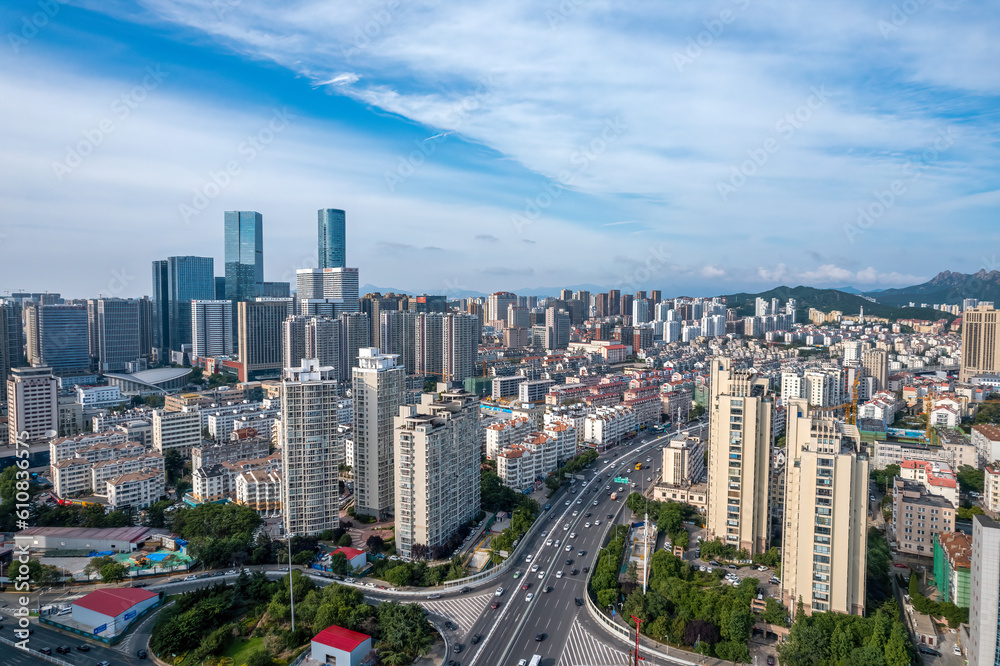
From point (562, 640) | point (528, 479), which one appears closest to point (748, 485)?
point (562, 640)

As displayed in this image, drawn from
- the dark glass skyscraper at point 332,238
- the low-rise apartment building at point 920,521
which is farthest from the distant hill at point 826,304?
the low-rise apartment building at point 920,521

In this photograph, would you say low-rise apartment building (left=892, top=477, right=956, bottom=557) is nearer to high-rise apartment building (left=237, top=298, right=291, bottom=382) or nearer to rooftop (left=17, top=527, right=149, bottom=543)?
rooftop (left=17, top=527, right=149, bottom=543)

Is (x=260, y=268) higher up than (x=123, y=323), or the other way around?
(x=260, y=268)

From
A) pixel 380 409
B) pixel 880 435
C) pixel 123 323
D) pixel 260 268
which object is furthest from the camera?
pixel 260 268

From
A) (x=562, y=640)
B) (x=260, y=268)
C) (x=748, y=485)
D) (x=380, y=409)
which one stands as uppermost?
(x=260, y=268)

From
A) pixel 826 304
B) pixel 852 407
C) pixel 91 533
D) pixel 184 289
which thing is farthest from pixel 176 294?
pixel 826 304

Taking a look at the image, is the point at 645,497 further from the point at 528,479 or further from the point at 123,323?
the point at 123,323

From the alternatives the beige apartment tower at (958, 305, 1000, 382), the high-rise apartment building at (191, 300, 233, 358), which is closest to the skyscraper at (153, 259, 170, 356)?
→ the high-rise apartment building at (191, 300, 233, 358)

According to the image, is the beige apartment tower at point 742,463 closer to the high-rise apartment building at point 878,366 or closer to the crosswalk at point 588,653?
the crosswalk at point 588,653
